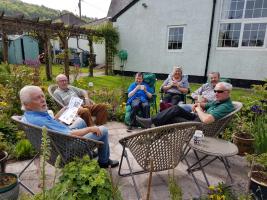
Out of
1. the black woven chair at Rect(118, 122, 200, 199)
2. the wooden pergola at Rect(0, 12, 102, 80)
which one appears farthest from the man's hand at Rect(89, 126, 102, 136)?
the wooden pergola at Rect(0, 12, 102, 80)

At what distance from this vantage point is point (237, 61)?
9156mm

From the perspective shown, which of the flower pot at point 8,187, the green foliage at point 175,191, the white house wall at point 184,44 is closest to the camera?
the green foliage at point 175,191

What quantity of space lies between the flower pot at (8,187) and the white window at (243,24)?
933 centimetres

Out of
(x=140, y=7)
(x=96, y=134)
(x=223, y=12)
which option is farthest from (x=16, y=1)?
(x=96, y=134)

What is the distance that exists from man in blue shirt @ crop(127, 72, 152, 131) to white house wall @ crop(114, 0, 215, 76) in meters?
6.03

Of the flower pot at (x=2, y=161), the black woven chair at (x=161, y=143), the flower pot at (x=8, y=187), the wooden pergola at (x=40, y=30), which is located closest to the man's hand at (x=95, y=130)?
the black woven chair at (x=161, y=143)

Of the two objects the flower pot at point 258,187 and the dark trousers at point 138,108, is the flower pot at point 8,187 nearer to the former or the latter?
the flower pot at point 258,187

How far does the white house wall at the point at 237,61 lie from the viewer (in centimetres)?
872

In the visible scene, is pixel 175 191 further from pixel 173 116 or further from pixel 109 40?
pixel 109 40

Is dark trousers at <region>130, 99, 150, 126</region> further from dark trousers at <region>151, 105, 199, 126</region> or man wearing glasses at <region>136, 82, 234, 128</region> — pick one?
dark trousers at <region>151, 105, 199, 126</region>

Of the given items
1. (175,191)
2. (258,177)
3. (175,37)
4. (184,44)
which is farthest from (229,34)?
(175,191)

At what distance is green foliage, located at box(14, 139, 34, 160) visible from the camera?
297cm

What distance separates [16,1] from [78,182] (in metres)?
66.1

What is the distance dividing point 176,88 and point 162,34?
6518mm
